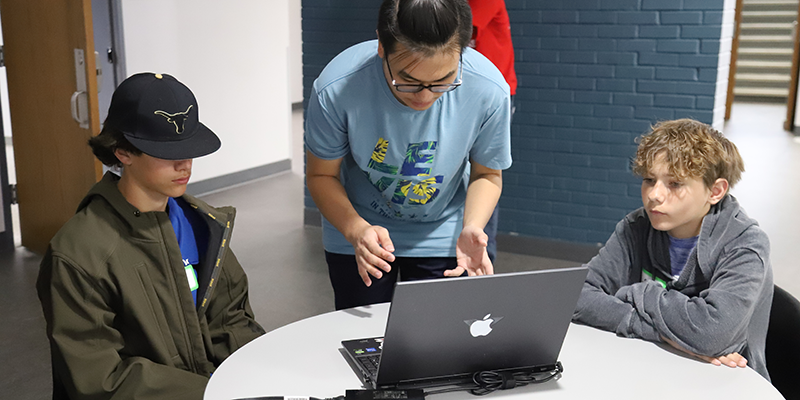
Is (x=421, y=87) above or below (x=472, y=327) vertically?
above

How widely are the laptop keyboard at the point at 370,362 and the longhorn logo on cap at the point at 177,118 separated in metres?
0.68

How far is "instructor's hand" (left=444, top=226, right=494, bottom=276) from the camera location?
5.24 feet

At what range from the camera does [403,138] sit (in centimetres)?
175

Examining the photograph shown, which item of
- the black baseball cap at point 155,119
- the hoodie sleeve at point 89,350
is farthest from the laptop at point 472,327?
the black baseball cap at point 155,119

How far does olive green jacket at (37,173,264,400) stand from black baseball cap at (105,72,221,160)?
0.13 meters

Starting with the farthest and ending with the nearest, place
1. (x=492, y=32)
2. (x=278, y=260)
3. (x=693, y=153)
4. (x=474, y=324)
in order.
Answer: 1. (x=278, y=260)
2. (x=492, y=32)
3. (x=693, y=153)
4. (x=474, y=324)

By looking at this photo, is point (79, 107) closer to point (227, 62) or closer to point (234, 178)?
point (227, 62)

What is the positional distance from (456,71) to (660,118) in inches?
109

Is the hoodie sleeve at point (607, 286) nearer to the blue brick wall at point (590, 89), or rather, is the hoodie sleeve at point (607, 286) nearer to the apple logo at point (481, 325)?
the apple logo at point (481, 325)

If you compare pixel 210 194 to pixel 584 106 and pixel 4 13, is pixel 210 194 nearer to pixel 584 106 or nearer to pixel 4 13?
pixel 4 13

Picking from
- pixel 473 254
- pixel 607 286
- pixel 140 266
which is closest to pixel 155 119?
pixel 140 266

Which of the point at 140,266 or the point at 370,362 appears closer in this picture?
the point at 370,362

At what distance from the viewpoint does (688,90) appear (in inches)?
153

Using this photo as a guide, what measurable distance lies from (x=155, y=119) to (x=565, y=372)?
1046 mm
